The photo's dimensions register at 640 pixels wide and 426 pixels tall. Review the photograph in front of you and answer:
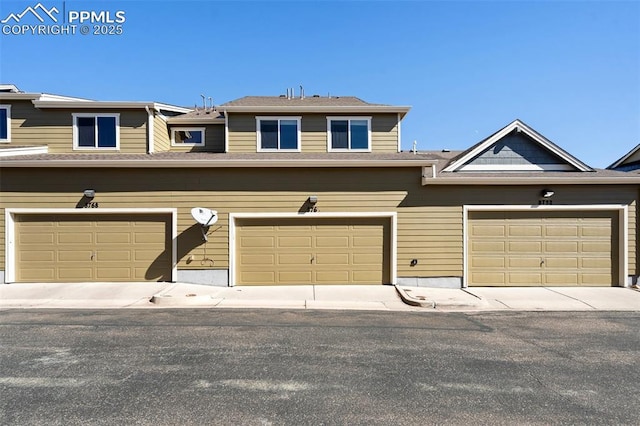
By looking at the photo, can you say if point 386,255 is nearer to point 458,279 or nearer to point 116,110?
point 458,279

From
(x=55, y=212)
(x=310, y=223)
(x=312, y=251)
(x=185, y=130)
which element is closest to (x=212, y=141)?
(x=185, y=130)

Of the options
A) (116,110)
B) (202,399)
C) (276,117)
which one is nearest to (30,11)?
(116,110)

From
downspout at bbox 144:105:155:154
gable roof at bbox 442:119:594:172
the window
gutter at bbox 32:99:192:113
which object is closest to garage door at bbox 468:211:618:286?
gable roof at bbox 442:119:594:172

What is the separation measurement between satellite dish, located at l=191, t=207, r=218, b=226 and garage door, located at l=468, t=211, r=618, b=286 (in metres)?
8.30

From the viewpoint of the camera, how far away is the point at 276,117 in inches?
513

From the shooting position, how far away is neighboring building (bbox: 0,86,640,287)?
1025 cm

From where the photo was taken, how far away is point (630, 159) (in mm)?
16891

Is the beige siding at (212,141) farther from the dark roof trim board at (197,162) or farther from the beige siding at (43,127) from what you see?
the dark roof trim board at (197,162)

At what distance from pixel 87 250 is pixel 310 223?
7093mm

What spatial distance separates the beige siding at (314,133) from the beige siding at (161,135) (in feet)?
10.5

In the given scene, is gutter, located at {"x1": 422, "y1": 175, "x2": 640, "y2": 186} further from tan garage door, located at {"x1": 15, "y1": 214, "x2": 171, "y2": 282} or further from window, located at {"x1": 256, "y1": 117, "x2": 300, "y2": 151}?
tan garage door, located at {"x1": 15, "y1": 214, "x2": 171, "y2": 282}

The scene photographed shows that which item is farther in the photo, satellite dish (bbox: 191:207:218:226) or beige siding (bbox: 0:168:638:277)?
beige siding (bbox: 0:168:638:277)

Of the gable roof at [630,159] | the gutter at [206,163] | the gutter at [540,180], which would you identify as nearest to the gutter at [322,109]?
the gutter at [206,163]

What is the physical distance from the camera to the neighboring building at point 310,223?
1025 centimetres
